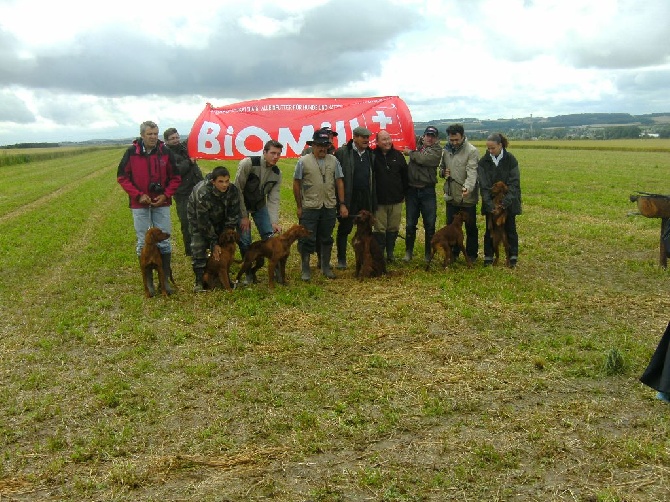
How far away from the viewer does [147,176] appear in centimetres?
795

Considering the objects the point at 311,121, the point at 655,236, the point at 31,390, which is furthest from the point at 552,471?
the point at 655,236

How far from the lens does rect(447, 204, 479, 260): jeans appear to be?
9359 mm

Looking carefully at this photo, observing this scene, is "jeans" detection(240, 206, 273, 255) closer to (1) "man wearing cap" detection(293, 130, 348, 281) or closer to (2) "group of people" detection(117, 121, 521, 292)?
(2) "group of people" detection(117, 121, 521, 292)

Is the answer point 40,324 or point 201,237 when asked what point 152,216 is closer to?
point 201,237

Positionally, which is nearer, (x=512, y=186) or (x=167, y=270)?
(x=167, y=270)

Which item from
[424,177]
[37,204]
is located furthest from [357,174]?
[37,204]

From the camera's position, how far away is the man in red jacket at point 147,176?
Answer: 7.84 m

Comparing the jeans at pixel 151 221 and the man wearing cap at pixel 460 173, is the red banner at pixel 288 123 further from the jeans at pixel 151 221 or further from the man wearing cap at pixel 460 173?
the jeans at pixel 151 221

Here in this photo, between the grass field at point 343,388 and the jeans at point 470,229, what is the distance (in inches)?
10.3

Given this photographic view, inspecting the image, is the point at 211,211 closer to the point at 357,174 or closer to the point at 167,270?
the point at 167,270

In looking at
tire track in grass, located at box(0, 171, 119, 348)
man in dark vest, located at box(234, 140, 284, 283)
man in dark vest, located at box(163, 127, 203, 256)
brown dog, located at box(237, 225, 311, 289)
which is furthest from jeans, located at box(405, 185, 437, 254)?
tire track in grass, located at box(0, 171, 119, 348)

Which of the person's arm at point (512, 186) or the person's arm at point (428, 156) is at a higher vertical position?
the person's arm at point (428, 156)

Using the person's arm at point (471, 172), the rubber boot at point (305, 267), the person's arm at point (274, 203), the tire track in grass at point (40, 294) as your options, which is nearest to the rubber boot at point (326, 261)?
the rubber boot at point (305, 267)

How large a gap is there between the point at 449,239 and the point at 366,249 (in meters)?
1.34
